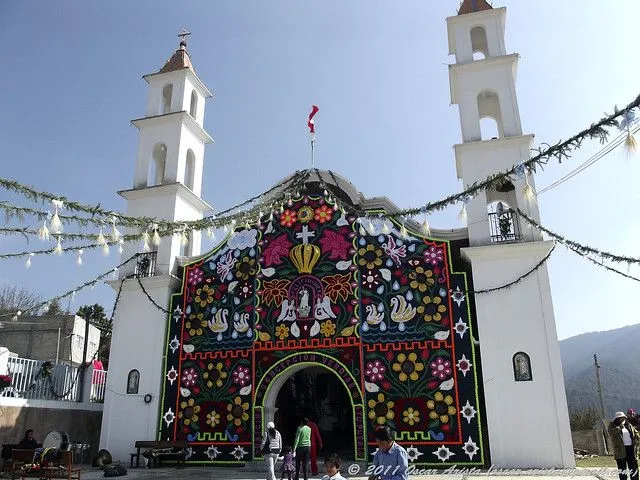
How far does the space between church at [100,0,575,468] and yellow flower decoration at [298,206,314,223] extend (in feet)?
0.12

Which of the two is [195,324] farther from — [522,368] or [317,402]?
[522,368]

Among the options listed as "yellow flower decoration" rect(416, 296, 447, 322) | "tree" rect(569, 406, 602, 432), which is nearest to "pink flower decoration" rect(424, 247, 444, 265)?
"yellow flower decoration" rect(416, 296, 447, 322)

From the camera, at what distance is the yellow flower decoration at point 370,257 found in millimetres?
12359

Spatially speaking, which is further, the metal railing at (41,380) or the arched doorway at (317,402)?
the metal railing at (41,380)

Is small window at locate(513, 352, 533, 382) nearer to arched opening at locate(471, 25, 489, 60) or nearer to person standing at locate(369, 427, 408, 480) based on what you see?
person standing at locate(369, 427, 408, 480)

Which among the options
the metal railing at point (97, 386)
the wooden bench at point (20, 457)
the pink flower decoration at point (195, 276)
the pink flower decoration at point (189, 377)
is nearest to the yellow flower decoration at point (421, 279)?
the pink flower decoration at point (195, 276)

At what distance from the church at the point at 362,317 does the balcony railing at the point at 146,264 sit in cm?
3

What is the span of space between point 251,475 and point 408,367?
12.3 ft

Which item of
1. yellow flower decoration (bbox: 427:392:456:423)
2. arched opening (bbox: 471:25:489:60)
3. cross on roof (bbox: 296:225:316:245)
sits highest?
arched opening (bbox: 471:25:489:60)

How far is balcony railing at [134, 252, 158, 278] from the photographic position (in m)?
13.8

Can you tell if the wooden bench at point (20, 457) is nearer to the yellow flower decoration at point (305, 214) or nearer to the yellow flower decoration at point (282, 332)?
the yellow flower decoration at point (282, 332)

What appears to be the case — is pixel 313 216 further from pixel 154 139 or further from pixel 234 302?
pixel 154 139

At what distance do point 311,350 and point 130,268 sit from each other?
17.2ft

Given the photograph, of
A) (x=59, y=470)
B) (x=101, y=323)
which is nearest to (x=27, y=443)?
(x=59, y=470)
